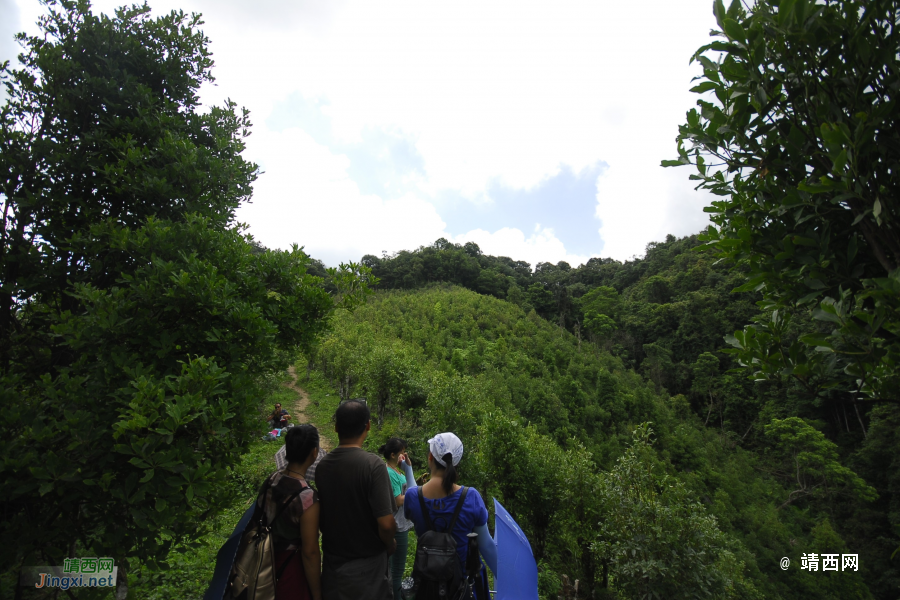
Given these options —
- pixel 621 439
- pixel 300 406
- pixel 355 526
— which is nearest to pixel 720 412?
pixel 621 439

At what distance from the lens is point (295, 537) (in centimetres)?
211

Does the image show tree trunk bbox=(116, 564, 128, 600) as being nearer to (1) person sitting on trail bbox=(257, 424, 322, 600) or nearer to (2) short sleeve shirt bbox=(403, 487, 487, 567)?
(1) person sitting on trail bbox=(257, 424, 322, 600)

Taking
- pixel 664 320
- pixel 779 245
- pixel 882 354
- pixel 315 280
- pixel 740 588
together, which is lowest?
pixel 740 588

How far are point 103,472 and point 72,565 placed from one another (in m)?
0.94

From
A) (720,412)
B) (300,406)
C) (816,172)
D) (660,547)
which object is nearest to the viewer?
(816,172)

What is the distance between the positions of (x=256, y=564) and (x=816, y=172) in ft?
11.8

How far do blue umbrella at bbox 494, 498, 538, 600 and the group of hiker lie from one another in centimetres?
23

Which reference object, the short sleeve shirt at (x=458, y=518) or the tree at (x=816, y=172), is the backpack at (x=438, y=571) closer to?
the short sleeve shirt at (x=458, y=518)

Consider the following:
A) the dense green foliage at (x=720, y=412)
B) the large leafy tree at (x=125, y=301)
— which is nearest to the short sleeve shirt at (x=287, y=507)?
the large leafy tree at (x=125, y=301)

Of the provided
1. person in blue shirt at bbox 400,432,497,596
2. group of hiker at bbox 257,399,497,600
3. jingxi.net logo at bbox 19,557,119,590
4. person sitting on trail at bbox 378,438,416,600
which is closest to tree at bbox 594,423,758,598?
person sitting on trail at bbox 378,438,416,600

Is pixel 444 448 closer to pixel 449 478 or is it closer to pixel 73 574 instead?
pixel 449 478

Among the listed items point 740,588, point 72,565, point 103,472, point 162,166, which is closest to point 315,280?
point 162,166

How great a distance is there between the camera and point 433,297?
3578cm

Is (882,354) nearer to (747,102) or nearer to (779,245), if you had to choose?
(779,245)
